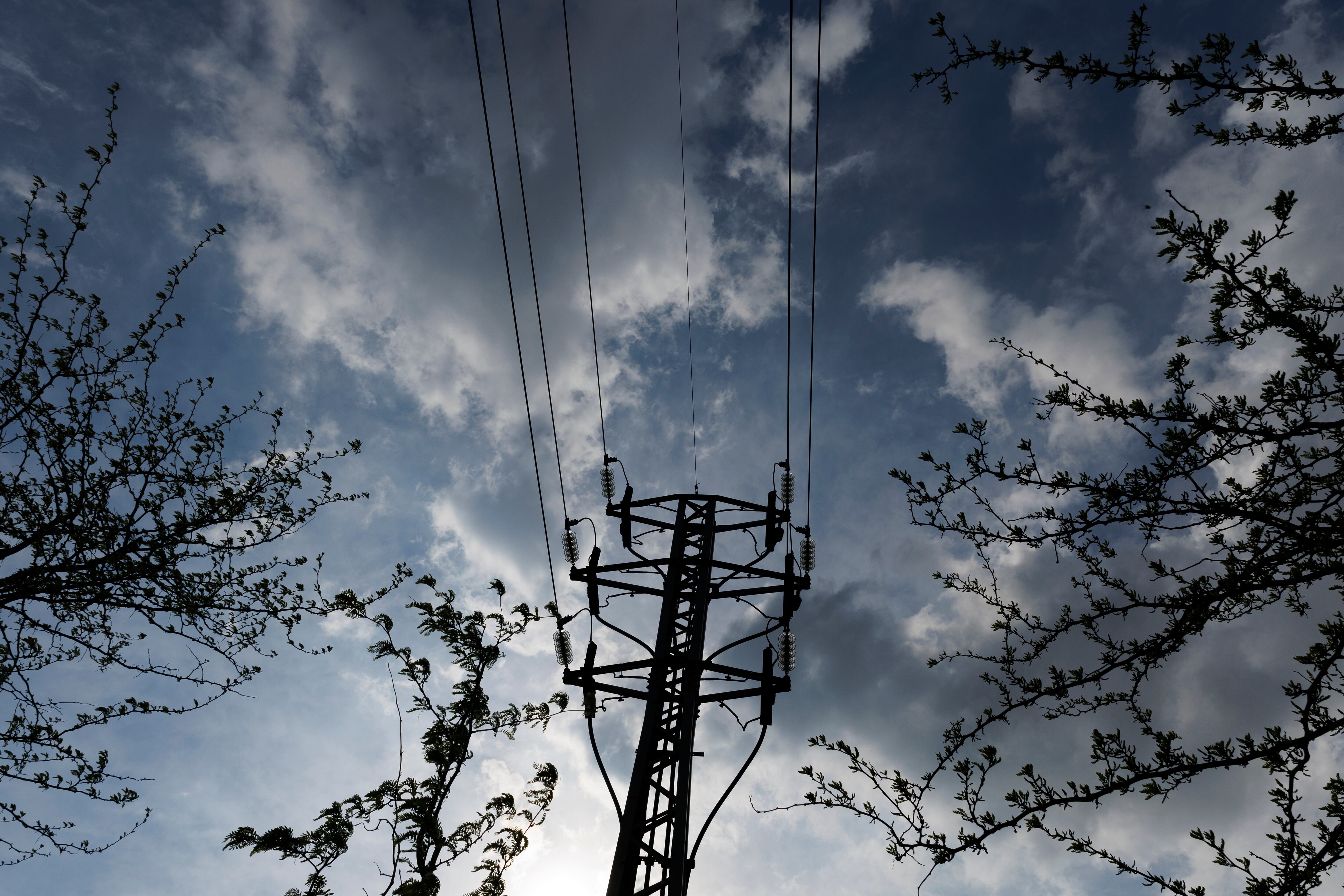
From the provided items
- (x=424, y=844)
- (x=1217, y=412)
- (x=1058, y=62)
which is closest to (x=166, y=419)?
(x=424, y=844)

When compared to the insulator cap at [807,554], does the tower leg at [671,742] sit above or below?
below

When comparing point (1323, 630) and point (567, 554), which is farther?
point (567, 554)

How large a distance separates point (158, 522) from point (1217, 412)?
7.68 m

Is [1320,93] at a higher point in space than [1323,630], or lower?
higher

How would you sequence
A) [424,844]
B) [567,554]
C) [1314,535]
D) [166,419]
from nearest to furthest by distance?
[1314,535]
[166,419]
[424,844]
[567,554]

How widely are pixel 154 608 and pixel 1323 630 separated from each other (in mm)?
8014

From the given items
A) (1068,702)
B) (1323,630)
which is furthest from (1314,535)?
(1068,702)

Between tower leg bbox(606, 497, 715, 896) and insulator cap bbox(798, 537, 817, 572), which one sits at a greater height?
insulator cap bbox(798, 537, 817, 572)

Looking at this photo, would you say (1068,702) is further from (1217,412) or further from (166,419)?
(166,419)

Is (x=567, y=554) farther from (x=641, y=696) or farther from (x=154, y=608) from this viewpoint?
(x=154, y=608)

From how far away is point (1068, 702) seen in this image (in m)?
3.48

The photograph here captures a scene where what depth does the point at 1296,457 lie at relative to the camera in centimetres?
297

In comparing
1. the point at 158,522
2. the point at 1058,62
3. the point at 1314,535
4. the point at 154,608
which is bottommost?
the point at 1314,535

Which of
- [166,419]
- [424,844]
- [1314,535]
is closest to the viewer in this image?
[1314,535]
